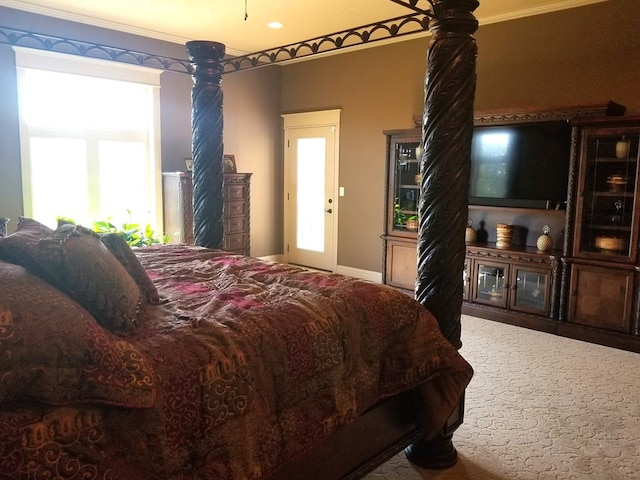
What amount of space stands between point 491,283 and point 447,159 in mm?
2998

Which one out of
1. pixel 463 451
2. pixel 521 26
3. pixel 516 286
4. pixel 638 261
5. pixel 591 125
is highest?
pixel 521 26

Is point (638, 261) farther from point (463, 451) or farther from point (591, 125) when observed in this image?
point (463, 451)

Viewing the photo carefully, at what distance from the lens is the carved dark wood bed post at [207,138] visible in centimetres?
356

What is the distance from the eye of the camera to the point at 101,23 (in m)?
5.26

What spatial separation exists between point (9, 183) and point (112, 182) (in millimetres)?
1057

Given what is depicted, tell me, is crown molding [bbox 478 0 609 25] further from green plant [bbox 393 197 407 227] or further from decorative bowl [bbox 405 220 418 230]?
decorative bowl [bbox 405 220 418 230]

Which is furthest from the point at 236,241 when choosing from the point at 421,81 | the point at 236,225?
the point at 421,81

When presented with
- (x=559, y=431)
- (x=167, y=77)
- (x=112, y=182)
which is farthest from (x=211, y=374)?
(x=167, y=77)

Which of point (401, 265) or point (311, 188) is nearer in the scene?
point (401, 265)

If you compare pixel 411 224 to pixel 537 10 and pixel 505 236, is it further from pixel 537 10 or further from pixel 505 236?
pixel 537 10

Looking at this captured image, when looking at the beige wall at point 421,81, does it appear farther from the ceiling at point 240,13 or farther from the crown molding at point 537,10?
the ceiling at point 240,13

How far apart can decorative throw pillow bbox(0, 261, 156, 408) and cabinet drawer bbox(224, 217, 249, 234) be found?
4.80 m

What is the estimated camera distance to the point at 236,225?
6230 millimetres

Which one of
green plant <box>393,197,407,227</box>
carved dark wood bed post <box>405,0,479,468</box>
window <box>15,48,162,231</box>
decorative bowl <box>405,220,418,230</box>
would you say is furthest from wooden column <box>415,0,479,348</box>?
window <box>15,48,162,231</box>
